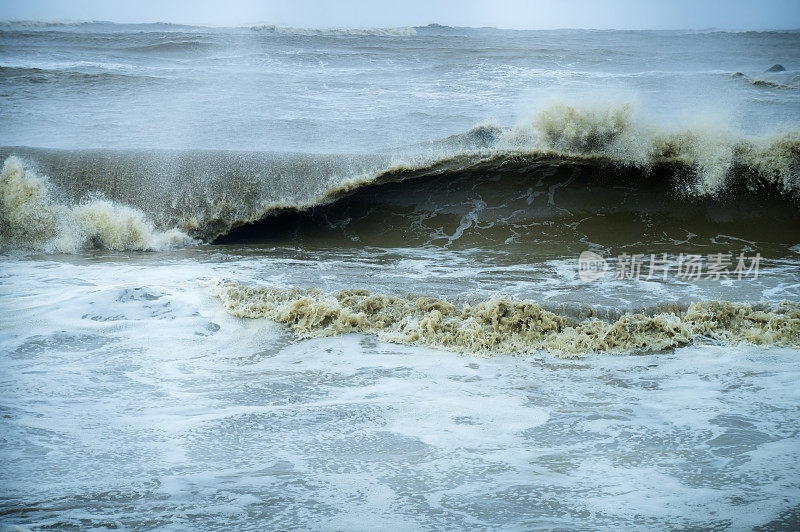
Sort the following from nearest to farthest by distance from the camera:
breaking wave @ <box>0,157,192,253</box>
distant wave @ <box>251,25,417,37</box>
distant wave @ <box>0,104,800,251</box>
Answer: breaking wave @ <box>0,157,192,253</box>
distant wave @ <box>0,104,800,251</box>
distant wave @ <box>251,25,417,37</box>

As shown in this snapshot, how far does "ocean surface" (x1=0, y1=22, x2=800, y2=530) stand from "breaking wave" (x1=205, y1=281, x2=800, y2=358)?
2 centimetres

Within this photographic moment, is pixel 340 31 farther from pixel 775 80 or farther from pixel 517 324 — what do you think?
pixel 517 324

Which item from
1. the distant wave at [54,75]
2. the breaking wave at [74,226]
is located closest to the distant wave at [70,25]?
the distant wave at [54,75]

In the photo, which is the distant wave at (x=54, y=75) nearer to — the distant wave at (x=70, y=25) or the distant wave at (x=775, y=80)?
the distant wave at (x=70, y=25)

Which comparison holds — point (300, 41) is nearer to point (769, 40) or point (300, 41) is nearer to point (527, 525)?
point (769, 40)

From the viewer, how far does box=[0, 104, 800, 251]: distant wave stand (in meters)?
8.05

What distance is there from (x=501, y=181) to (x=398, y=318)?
366 cm

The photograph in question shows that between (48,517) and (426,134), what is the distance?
345 inches

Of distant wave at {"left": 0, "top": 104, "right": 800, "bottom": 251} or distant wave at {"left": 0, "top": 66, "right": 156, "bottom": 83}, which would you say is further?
distant wave at {"left": 0, "top": 66, "right": 156, "bottom": 83}

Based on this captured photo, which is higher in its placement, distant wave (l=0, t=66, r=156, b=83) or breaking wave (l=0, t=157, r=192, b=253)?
distant wave (l=0, t=66, r=156, b=83)

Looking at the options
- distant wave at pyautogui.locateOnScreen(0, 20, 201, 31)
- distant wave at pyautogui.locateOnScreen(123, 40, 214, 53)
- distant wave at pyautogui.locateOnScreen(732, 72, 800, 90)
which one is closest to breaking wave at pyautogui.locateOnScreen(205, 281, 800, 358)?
distant wave at pyautogui.locateOnScreen(732, 72, 800, 90)

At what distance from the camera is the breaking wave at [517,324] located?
4855 mm

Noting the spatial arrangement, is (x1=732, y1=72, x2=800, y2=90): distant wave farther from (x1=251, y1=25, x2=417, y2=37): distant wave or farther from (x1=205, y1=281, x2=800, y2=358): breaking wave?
(x1=251, y1=25, x2=417, y2=37): distant wave

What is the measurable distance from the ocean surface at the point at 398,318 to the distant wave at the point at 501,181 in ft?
0.10
